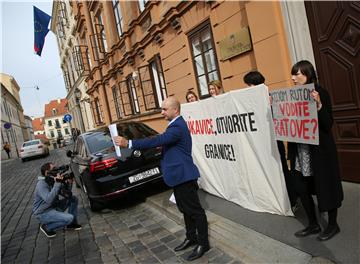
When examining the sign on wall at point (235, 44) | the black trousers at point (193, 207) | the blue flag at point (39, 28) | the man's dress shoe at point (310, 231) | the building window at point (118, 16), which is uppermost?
the blue flag at point (39, 28)

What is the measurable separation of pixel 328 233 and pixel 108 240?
3.17 meters

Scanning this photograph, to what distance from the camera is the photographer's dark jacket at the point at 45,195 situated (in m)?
5.68

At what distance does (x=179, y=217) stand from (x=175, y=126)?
2.10m

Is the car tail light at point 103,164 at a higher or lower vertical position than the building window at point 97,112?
lower

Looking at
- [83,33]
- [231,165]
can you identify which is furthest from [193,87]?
[83,33]

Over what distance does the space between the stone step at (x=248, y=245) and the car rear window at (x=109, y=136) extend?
3.04 m

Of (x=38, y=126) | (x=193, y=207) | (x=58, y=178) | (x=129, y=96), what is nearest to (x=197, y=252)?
(x=193, y=207)

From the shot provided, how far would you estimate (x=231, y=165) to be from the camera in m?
5.19

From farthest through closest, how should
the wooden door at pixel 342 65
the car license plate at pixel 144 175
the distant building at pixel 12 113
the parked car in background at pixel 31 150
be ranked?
the distant building at pixel 12 113
the parked car in background at pixel 31 150
the car license plate at pixel 144 175
the wooden door at pixel 342 65

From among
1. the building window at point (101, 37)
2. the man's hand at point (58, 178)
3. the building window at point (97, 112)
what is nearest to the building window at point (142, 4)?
the building window at point (101, 37)

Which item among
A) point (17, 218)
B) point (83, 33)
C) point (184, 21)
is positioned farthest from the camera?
point (83, 33)

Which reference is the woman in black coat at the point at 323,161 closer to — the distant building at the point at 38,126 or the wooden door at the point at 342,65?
the wooden door at the point at 342,65

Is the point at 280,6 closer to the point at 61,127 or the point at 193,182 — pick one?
the point at 193,182

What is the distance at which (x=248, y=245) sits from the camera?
3.78 metres
